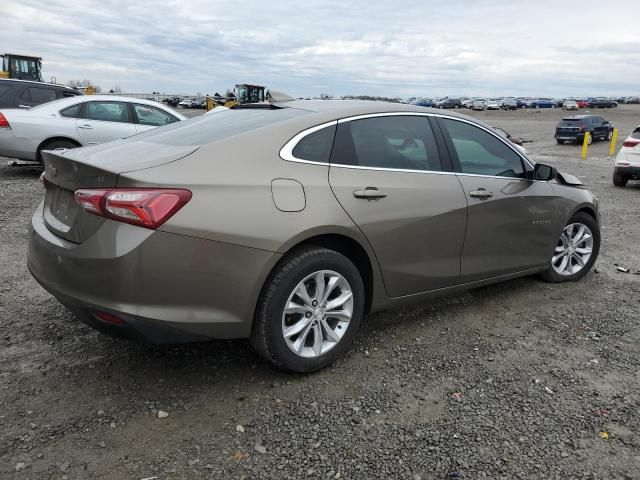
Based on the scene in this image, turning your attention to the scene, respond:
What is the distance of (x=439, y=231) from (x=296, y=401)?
1.53m

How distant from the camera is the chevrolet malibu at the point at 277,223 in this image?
8.93 feet

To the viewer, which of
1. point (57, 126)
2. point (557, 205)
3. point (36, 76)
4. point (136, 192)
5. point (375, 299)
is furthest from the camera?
point (36, 76)

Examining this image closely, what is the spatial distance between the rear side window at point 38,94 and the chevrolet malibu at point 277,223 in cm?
904

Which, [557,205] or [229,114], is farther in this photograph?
[557,205]

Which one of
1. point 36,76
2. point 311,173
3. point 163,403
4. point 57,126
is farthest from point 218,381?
point 36,76

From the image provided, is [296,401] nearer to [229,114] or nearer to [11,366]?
[11,366]

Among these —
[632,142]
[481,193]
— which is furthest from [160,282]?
[632,142]

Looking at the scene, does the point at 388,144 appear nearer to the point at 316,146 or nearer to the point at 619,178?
the point at 316,146

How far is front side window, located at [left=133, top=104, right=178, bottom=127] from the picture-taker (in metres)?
10.6

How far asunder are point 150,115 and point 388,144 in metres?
8.15

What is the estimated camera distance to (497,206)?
13.7 ft

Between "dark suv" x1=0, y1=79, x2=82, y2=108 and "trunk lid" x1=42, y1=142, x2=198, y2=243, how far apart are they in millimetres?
9034

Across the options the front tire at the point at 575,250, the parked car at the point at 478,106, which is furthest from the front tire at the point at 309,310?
the parked car at the point at 478,106

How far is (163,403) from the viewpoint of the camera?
299 centimetres
